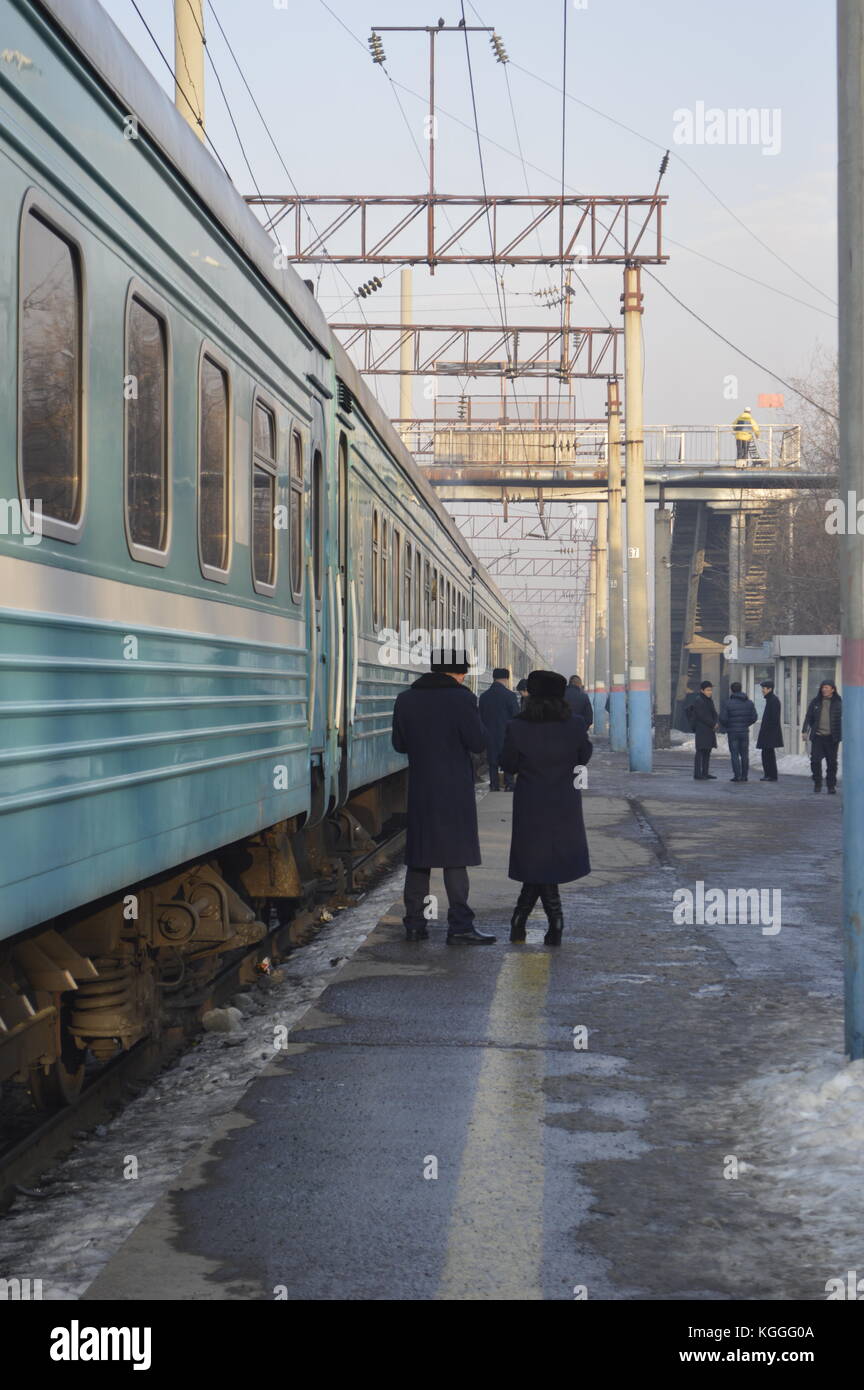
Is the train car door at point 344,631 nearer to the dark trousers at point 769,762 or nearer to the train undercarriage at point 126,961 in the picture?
the train undercarriage at point 126,961

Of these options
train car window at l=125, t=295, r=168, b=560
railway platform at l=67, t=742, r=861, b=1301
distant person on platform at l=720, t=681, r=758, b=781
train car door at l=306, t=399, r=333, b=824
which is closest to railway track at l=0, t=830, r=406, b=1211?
railway platform at l=67, t=742, r=861, b=1301

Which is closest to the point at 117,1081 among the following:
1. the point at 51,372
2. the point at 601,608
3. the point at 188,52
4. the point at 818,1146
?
the point at 818,1146

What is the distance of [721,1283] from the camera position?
4.09m

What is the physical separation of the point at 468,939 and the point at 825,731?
15911 mm

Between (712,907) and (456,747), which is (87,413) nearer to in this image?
(456,747)

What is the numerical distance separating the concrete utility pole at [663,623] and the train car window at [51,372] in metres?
41.8

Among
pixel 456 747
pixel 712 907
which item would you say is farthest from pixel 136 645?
pixel 712 907

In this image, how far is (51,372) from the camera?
14.9ft

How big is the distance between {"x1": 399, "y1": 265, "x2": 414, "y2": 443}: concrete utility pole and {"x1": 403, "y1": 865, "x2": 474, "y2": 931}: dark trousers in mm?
23517

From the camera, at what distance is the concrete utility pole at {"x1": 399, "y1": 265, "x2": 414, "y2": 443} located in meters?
36.1

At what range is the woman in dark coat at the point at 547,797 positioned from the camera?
9297mm

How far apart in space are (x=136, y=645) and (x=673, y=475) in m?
43.5

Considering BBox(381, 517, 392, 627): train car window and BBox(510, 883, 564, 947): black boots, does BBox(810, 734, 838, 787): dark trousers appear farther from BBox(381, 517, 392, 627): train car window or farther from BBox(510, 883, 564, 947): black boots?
BBox(510, 883, 564, 947): black boots

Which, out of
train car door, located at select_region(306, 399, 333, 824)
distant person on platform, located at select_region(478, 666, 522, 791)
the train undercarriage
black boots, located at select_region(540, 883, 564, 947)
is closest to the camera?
the train undercarriage
